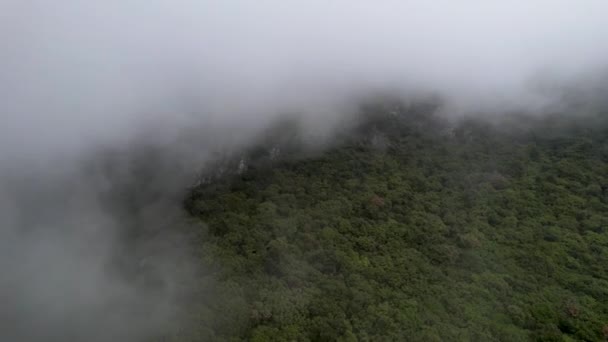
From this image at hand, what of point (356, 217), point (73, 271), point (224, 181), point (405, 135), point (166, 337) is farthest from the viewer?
point (405, 135)

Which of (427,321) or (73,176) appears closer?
(427,321)

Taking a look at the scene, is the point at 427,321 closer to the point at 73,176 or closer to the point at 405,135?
the point at 405,135

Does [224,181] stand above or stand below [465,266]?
above

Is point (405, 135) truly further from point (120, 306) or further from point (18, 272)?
point (18, 272)

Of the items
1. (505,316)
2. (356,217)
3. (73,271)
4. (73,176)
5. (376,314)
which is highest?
(73,176)

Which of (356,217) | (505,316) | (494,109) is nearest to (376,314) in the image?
(505,316)

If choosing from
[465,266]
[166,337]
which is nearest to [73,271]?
[166,337]

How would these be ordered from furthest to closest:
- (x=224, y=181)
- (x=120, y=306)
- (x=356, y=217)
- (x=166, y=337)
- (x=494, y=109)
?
1. (x=494, y=109)
2. (x=224, y=181)
3. (x=356, y=217)
4. (x=120, y=306)
5. (x=166, y=337)
